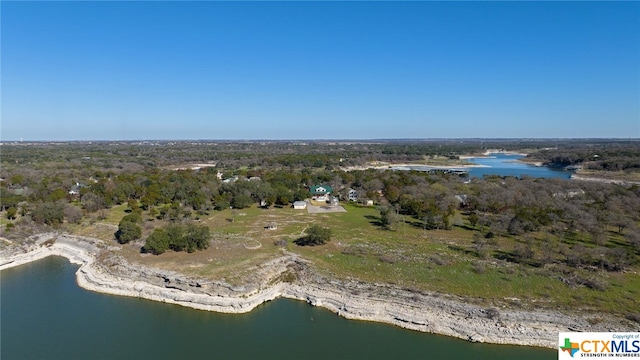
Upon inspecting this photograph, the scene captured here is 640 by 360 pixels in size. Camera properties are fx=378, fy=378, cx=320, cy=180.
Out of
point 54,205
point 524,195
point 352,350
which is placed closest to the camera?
A: point 352,350

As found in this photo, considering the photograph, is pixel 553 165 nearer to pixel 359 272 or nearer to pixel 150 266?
pixel 359 272

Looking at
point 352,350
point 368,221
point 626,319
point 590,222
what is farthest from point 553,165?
point 352,350

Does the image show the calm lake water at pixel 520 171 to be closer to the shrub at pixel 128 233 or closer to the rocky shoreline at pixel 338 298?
the rocky shoreline at pixel 338 298

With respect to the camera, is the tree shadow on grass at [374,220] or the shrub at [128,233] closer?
the shrub at [128,233]

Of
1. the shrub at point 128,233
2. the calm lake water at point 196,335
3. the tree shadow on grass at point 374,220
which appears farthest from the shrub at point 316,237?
the shrub at point 128,233

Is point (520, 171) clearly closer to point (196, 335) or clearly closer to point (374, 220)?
point (374, 220)

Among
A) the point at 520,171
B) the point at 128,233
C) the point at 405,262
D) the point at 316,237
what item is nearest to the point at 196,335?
the point at 316,237
